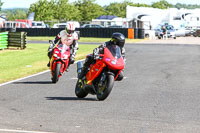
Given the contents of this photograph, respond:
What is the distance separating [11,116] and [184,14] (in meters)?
71.1

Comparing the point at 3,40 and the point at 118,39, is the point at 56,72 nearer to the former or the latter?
the point at 118,39

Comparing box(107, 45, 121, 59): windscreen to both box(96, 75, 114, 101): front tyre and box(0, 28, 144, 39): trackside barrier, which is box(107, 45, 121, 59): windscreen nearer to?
box(96, 75, 114, 101): front tyre

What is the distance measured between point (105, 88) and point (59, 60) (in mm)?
4090

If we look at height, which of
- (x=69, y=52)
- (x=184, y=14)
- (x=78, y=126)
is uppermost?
(x=184, y=14)

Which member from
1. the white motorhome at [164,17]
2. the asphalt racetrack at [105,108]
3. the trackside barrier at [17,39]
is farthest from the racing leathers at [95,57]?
the white motorhome at [164,17]

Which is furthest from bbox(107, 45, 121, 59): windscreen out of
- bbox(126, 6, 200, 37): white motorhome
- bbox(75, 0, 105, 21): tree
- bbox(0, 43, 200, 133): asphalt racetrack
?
bbox(75, 0, 105, 21): tree

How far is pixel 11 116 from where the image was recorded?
8.30 meters

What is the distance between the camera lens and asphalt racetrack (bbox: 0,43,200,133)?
749 centimetres

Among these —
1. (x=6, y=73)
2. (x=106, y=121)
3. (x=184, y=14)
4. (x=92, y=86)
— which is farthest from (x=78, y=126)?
(x=184, y=14)

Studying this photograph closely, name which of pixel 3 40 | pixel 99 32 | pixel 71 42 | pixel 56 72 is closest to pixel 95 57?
pixel 56 72

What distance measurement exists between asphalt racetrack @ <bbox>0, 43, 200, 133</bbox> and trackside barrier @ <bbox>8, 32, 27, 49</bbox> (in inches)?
696

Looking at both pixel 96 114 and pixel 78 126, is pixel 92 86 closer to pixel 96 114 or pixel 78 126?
pixel 96 114

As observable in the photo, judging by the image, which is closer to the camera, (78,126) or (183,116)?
(78,126)

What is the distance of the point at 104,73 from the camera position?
32.4ft
